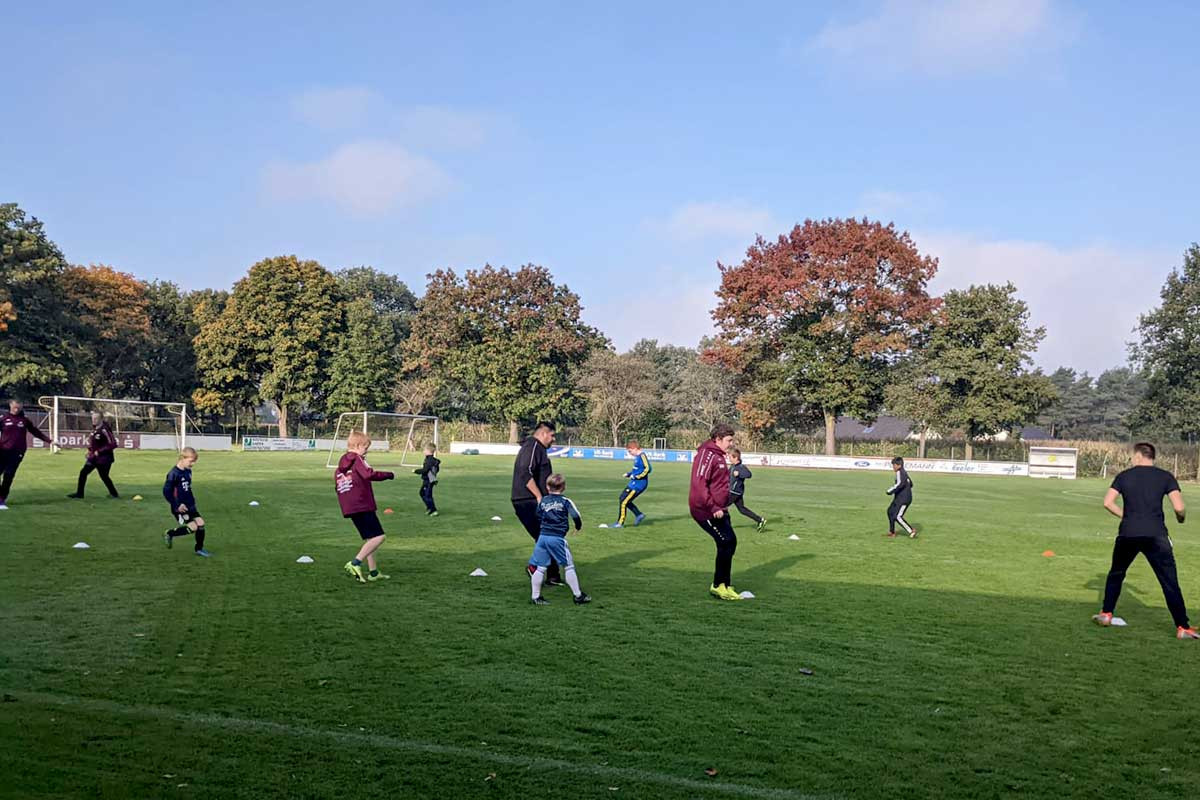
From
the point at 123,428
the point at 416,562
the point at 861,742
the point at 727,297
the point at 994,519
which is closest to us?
the point at 861,742

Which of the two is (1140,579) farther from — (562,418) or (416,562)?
(562,418)

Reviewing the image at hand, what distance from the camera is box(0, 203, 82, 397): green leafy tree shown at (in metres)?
52.3

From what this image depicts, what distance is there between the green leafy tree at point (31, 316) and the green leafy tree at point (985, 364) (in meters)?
56.2

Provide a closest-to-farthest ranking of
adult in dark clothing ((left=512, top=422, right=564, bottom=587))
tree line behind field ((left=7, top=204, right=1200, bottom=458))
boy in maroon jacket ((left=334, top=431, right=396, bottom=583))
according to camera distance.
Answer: boy in maroon jacket ((left=334, top=431, right=396, bottom=583))
adult in dark clothing ((left=512, top=422, right=564, bottom=587))
tree line behind field ((left=7, top=204, right=1200, bottom=458))

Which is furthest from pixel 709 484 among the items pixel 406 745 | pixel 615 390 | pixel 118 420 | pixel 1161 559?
pixel 615 390

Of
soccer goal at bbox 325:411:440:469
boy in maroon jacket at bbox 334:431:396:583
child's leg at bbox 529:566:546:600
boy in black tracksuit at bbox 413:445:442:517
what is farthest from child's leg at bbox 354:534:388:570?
soccer goal at bbox 325:411:440:469

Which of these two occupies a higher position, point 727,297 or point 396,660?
point 727,297

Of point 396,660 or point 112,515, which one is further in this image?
point 112,515

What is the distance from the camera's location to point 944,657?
773cm

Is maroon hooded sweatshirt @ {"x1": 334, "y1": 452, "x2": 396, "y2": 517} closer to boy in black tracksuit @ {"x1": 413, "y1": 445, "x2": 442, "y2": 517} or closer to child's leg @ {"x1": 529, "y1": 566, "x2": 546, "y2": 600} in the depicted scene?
child's leg @ {"x1": 529, "y1": 566, "x2": 546, "y2": 600}

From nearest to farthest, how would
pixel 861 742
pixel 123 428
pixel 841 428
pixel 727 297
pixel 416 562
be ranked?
pixel 861 742 < pixel 416 562 < pixel 123 428 < pixel 727 297 < pixel 841 428

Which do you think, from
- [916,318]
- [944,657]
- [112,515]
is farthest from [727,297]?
[944,657]

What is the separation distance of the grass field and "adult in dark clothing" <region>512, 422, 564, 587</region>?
2.32 ft

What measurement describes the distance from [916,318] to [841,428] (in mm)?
30884
